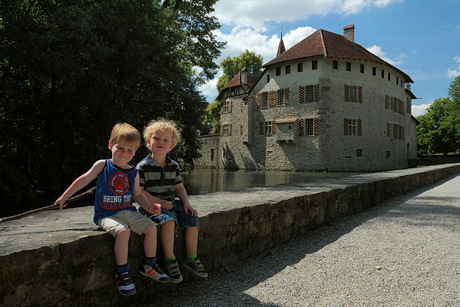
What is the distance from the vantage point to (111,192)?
99.2 inches

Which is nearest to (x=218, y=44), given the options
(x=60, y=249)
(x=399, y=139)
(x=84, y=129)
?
(x=84, y=129)

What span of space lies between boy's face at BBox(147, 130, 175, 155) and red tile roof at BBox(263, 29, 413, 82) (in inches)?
1226

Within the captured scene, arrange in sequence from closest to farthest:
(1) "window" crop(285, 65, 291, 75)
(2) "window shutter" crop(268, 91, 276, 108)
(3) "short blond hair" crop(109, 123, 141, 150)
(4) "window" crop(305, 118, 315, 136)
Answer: (3) "short blond hair" crop(109, 123, 141, 150)
(4) "window" crop(305, 118, 315, 136)
(1) "window" crop(285, 65, 291, 75)
(2) "window shutter" crop(268, 91, 276, 108)

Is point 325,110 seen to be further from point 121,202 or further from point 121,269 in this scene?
point 121,269

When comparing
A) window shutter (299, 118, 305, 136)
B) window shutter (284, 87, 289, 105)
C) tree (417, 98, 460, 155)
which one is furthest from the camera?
tree (417, 98, 460, 155)

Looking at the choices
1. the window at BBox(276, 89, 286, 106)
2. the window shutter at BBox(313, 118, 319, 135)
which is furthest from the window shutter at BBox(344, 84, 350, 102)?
the window at BBox(276, 89, 286, 106)

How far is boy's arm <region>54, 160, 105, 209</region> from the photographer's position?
2303 mm

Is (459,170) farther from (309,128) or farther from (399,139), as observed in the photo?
(399,139)

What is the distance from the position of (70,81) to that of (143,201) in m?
9.03

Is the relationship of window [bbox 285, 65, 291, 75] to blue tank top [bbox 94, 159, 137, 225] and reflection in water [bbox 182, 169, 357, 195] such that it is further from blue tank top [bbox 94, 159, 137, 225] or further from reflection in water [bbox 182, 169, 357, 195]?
blue tank top [bbox 94, 159, 137, 225]

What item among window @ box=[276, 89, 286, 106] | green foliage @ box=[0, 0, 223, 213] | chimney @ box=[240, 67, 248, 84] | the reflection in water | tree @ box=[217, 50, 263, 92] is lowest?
the reflection in water

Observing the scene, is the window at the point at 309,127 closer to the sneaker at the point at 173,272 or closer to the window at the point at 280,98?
the window at the point at 280,98

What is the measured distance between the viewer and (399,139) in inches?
1535

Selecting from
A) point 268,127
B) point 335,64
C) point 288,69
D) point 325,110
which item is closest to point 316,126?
point 325,110
